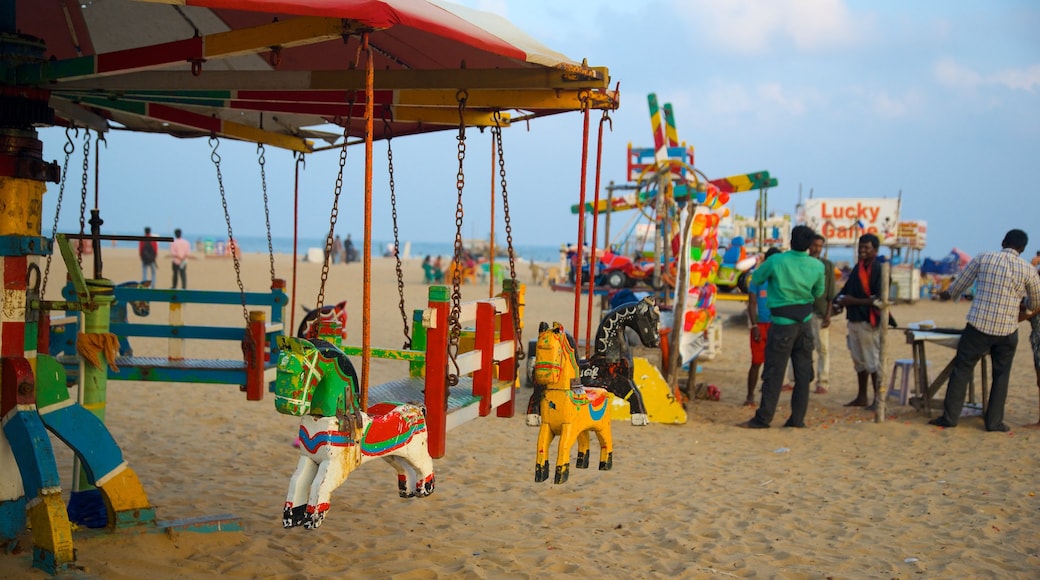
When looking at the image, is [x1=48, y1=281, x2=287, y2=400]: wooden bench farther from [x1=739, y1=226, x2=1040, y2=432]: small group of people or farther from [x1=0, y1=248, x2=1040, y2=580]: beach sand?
[x1=739, y1=226, x2=1040, y2=432]: small group of people

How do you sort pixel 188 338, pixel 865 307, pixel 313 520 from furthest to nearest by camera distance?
pixel 865 307 < pixel 188 338 < pixel 313 520

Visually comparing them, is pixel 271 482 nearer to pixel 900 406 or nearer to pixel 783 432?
pixel 783 432

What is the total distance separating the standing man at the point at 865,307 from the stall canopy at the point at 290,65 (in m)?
5.36

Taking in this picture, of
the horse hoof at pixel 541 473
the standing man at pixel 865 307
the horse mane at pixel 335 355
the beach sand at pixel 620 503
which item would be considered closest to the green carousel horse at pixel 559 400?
the horse hoof at pixel 541 473

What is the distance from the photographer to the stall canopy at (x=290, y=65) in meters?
3.47

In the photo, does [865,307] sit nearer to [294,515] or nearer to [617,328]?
[617,328]

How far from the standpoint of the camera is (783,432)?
8.59 m

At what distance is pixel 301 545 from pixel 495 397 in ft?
4.66

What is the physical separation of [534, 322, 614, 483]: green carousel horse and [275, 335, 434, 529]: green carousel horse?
37.9 inches

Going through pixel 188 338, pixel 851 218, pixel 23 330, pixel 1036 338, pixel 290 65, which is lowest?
pixel 188 338

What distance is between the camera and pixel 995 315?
26.5ft

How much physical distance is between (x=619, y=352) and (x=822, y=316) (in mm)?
5748

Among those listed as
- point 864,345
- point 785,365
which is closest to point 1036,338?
point 864,345

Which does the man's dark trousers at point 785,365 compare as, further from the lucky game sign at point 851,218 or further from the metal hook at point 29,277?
the lucky game sign at point 851,218
